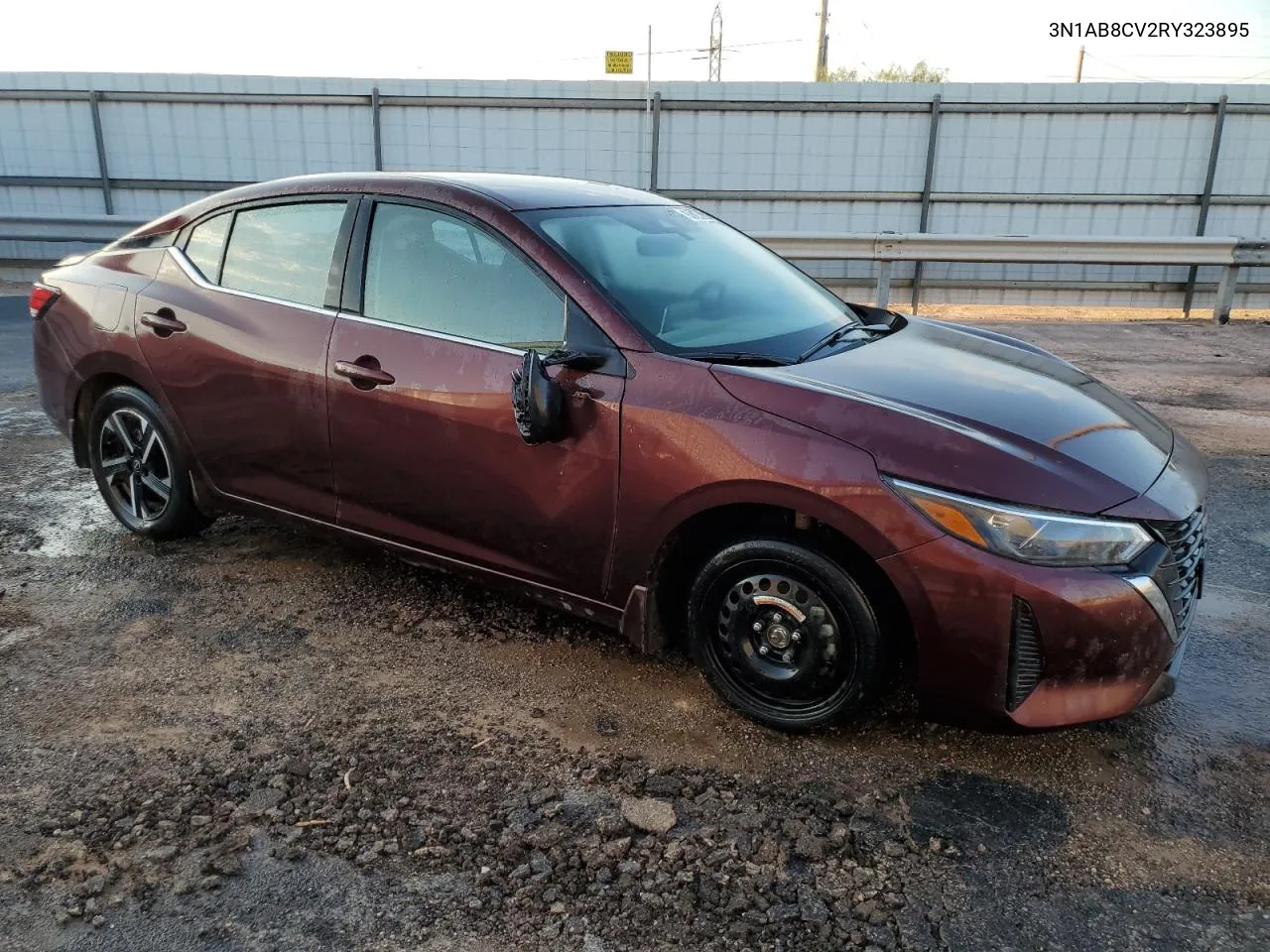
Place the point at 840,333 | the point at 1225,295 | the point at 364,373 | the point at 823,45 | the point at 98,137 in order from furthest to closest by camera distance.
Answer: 1. the point at 823,45
2. the point at 98,137
3. the point at 1225,295
4. the point at 840,333
5. the point at 364,373

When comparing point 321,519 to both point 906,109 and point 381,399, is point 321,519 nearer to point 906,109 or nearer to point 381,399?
point 381,399

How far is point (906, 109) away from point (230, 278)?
1083cm

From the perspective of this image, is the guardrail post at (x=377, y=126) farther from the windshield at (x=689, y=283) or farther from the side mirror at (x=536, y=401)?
the side mirror at (x=536, y=401)

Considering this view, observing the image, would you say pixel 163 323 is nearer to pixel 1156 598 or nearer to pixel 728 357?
pixel 728 357

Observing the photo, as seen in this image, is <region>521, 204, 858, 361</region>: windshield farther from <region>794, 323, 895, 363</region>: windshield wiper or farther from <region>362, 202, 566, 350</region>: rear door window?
<region>362, 202, 566, 350</region>: rear door window

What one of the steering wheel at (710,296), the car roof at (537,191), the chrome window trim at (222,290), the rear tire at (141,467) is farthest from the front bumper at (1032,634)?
the rear tire at (141,467)

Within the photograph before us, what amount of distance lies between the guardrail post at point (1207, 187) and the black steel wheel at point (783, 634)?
11432 mm

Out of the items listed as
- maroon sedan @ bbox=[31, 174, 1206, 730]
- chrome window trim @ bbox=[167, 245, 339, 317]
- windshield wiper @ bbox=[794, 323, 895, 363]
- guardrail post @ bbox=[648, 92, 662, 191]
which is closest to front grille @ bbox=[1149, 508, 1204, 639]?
maroon sedan @ bbox=[31, 174, 1206, 730]

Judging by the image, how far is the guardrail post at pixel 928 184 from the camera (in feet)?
41.2

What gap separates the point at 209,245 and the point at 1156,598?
12.2ft

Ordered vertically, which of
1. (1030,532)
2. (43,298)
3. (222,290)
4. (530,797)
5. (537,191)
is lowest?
(530,797)

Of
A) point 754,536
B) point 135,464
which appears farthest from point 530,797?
point 135,464

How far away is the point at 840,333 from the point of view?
3.60 metres

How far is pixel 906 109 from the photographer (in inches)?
499
